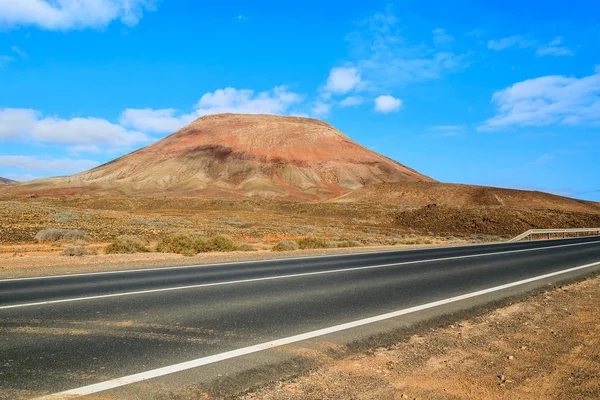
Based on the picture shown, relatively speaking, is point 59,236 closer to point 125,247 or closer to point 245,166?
point 125,247

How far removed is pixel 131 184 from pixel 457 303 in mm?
126475

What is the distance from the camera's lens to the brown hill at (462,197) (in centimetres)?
7150

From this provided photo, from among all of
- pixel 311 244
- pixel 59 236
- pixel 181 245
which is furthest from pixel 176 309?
pixel 59 236

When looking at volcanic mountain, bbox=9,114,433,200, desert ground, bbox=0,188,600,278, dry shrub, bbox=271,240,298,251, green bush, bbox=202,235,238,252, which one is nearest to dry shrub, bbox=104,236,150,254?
desert ground, bbox=0,188,600,278

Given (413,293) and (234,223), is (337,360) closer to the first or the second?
(413,293)

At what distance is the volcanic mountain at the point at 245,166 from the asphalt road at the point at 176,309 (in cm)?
10305

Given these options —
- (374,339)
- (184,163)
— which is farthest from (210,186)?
(374,339)

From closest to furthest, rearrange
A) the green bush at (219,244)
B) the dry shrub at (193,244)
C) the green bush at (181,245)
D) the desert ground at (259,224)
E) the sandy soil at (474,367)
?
the sandy soil at (474,367) → the desert ground at (259,224) → the green bush at (181,245) → the dry shrub at (193,244) → the green bush at (219,244)

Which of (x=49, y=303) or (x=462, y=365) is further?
(x=49, y=303)

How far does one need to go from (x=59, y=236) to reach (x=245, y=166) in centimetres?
10919

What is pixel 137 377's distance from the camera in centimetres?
425

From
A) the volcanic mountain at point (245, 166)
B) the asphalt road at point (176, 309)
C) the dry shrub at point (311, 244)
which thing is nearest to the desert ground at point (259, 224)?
the dry shrub at point (311, 244)

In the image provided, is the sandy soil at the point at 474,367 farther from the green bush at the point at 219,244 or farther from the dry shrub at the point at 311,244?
the dry shrub at the point at 311,244

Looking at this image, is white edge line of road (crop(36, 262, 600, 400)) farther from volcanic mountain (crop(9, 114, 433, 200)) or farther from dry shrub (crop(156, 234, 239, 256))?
volcanic mountain (crop(9, 114, 433, 200))
